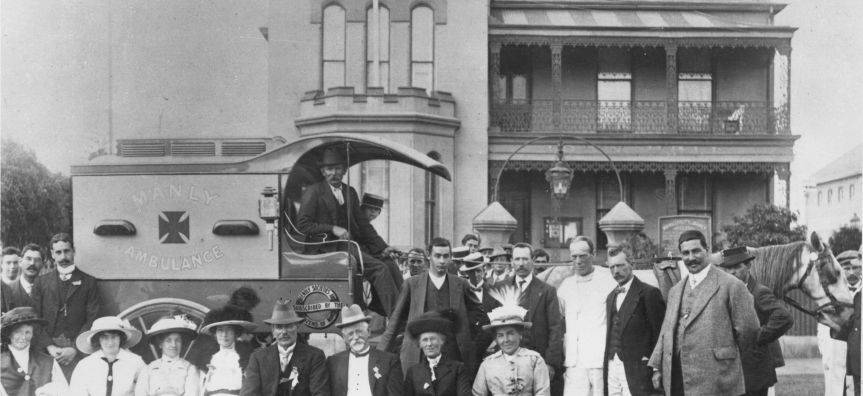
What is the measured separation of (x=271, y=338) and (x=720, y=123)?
19212mm

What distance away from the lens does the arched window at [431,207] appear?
78.3 ft

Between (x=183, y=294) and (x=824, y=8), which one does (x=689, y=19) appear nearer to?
(x=824, y=8)

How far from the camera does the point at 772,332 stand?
750cm

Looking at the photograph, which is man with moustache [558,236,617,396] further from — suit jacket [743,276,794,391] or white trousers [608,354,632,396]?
suit jacket [743,276,794,391]

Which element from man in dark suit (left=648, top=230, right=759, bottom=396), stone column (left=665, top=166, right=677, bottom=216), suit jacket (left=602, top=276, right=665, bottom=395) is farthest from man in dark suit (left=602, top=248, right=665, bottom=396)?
stone column (left=665, top=166, right=677, bottom=216)

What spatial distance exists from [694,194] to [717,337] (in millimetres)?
19818

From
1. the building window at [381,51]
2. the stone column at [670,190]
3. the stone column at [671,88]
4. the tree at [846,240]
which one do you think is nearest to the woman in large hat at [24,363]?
the tree at [846,240]

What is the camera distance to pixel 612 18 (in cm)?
2586

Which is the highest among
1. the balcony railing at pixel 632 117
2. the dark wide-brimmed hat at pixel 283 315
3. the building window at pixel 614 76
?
the building window at pixel 614 76

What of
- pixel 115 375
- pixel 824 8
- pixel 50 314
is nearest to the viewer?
pixel 115 375

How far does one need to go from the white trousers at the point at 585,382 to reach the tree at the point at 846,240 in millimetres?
13356

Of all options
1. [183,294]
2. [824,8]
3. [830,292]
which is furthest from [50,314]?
[824,8]

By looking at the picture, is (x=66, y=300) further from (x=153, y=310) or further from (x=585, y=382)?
(x=585, y=382)

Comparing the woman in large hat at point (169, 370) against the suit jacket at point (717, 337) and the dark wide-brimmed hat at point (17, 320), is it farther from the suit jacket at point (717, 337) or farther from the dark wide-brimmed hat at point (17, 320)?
the suit jacket at point (717, 337)
